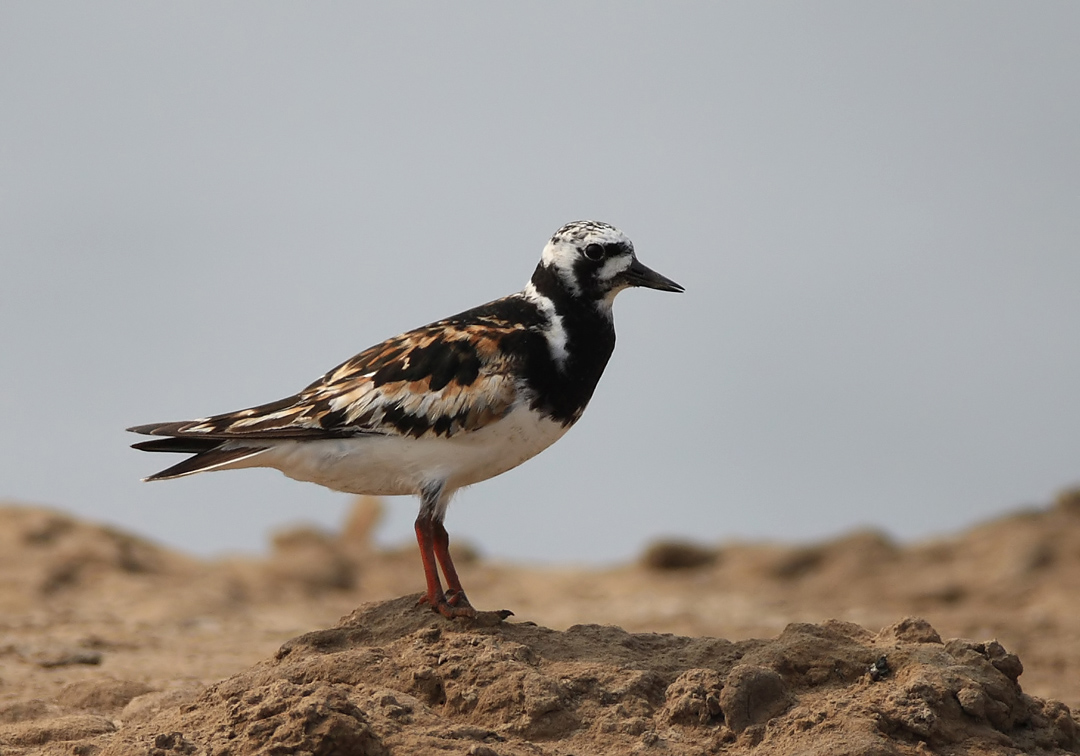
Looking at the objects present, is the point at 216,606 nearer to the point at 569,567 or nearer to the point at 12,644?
the point at 12,644

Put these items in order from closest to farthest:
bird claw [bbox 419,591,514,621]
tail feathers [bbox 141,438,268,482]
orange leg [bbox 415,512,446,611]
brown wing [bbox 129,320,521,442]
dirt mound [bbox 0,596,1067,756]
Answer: dirt mound [bbox 0,596,1067,756] → bird claw [bbox 419,591,514,621] → orange leg [bbox 415,512,446,611] → brown wing [bbox 129,320,521,442] → tail feathers [bbox 141,438,268,482]

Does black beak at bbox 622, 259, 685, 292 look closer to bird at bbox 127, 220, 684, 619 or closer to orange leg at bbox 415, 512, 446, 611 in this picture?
bird at bbox 127, 220, 684, 619

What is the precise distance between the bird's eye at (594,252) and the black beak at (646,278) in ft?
0.63

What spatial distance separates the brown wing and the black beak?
2.54 feet

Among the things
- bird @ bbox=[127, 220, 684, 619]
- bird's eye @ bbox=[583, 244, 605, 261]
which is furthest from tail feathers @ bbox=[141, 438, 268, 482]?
bird's eye @ bbox=[583, 244, 605, 261]

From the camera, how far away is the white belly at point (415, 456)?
7359mm

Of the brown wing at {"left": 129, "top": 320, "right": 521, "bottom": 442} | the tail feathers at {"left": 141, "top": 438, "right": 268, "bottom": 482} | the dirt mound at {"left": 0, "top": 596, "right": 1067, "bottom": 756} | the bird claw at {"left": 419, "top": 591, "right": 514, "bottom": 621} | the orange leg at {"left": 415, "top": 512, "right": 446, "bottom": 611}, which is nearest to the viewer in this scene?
the dirt mound at {"left": 0, "top": 596, "right": 1067, "bottom": 756}

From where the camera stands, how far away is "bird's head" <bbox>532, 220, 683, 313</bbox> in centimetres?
776

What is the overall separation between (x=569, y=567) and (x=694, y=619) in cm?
706

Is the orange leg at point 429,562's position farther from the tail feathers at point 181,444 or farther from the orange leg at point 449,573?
the tail feathers at point 181,444

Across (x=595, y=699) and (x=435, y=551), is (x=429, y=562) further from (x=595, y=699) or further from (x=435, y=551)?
(x=595, y=699)

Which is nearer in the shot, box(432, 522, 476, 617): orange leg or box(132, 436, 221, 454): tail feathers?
box(432, 522, 476, 617): orange leg

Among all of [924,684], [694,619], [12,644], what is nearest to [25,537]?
[12,644]

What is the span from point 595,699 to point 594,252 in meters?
2.72
